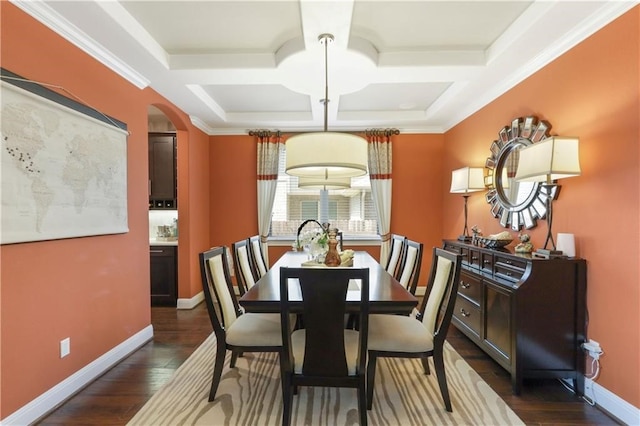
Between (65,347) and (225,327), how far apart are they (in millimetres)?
1145

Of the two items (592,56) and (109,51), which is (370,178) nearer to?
(592,56)

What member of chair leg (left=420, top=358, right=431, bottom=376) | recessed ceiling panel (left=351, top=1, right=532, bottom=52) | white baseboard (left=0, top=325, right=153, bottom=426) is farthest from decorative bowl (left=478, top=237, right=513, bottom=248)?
white baseboard (left=0, top=325, right=153, bottom=426)

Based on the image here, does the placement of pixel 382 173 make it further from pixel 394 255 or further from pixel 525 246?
pixel 525 246

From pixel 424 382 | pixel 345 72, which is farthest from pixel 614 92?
pixel 424 382

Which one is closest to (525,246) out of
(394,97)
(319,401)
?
(319,401)

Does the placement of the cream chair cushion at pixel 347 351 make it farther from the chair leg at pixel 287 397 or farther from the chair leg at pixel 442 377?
the chair leg at pixel 442 377

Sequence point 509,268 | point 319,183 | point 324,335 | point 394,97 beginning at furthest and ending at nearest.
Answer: point 394,97
point 319,183
point 509,268
point 324,335

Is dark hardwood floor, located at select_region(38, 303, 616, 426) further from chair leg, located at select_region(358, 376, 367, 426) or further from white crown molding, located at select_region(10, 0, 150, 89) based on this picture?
white crown molding, located at select_region(10, 0, 150, 89)

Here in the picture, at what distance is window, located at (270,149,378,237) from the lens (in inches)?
200

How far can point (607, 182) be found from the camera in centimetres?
205

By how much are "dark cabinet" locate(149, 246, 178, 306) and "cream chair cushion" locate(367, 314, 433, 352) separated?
310cm

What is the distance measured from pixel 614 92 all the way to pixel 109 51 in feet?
12.1

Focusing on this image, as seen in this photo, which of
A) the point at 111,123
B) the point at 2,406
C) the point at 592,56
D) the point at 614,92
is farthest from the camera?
the point at 111,123

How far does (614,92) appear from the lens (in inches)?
79.0
